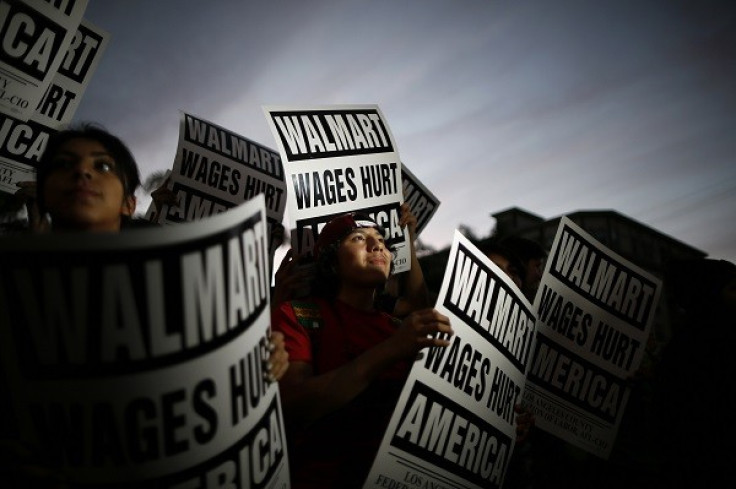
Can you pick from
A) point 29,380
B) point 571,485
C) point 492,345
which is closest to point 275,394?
point 29,380

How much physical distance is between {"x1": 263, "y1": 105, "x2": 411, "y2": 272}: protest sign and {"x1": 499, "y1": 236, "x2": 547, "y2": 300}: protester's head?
1240 mm

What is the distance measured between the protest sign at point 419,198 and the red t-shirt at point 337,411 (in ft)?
6.64

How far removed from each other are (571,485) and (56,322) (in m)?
4.90

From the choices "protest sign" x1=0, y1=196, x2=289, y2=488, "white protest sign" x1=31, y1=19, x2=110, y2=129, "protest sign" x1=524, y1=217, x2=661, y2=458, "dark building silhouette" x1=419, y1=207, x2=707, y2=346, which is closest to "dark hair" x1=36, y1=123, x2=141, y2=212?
"protest sign" x1=0, y1=196, x2=289, y2=488

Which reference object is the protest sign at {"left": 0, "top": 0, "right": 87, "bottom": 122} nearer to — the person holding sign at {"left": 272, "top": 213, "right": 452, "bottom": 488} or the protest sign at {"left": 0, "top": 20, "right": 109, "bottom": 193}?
the protest sign at {"left": 0, "top": 20, "right": 109, "bottom": 193}

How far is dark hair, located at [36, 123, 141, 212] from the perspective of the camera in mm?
1396

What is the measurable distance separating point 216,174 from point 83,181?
2.03 m

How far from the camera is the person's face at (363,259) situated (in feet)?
6.79

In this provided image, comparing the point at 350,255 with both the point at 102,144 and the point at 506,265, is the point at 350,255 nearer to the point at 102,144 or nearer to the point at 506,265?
the point at 102,144

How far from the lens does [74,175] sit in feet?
4.34

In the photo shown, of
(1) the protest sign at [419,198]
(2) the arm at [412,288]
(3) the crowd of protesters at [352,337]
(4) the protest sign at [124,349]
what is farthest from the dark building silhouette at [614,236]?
(4) the protest sign at [124,349]

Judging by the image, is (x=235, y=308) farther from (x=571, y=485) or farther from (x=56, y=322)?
(x=571, y=485)

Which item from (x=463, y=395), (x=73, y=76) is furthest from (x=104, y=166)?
(x=73, y=76)

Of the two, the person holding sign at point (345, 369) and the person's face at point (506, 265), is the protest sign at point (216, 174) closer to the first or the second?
the person holding sign at point (345, 369)
